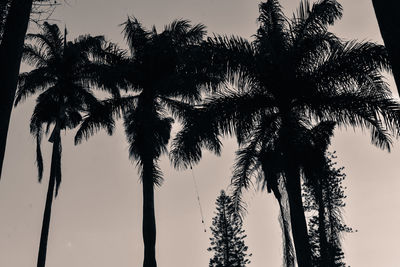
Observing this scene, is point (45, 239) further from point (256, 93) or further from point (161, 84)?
point (256, 93)

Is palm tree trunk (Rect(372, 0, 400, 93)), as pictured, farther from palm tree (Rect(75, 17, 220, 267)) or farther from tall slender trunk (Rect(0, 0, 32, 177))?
palm tree (Rect(75, 17, 220, 267))

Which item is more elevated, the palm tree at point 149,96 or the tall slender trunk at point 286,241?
the palm tree at point 149,96

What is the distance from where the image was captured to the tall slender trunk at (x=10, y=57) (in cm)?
483

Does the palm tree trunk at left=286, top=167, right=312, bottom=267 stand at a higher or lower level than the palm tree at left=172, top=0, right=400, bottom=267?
lower

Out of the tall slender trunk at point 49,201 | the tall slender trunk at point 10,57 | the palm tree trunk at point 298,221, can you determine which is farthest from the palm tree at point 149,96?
the tall slender trunk at point 10,57

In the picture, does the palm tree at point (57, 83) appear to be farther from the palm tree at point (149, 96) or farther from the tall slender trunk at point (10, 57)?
the tall slender trunk at point (10, 57)

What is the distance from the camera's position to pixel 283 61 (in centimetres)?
1148

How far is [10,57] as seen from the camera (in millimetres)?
5039

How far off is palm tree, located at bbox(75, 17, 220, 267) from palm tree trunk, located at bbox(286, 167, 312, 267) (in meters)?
5.63

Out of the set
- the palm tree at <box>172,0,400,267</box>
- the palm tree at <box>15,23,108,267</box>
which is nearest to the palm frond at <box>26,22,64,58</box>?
the palm tree at <box>15,23,108,267</box>

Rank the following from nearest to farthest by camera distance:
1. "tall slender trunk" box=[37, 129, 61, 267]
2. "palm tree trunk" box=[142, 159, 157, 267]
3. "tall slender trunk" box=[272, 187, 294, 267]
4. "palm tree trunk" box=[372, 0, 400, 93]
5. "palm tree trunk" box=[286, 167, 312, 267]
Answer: "palm tree trunk" box=[372, 0, 400, 93]
"palm tree trunk" box=[286, 167, 312, 267]
"tall slender trunk" box=[272, 187, 294, 267]
"palm tree trunk" box=[142, 159, 157, 267]
"tall slender trunk" box=[37, 129, 61, 267]

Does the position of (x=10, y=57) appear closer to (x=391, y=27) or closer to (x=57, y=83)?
(x=391, y=27)

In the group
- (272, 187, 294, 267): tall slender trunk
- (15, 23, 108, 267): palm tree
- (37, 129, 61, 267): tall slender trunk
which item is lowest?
(272, 187, 294, 267): tall slender trunk

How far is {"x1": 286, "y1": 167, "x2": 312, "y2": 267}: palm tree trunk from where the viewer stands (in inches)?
412
